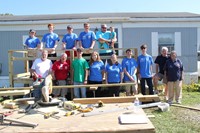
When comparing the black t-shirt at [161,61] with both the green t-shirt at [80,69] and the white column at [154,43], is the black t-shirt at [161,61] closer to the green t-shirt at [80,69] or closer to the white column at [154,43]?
Result: the green t-shirt at [80,69]

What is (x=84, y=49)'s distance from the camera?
25.2ft

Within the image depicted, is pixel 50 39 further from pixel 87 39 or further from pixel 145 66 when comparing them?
pixel 145 66

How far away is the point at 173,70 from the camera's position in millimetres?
7785

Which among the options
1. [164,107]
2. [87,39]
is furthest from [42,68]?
[164,107]

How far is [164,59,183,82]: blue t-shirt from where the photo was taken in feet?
25.6

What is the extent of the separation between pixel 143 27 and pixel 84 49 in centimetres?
658

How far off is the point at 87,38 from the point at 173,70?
2.53 meters

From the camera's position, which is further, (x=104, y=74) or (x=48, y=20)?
(x=48, y=20)

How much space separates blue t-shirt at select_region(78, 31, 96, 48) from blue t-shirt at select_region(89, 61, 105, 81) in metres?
0.94

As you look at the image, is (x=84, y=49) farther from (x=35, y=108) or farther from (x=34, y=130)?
(x=34, y=130)

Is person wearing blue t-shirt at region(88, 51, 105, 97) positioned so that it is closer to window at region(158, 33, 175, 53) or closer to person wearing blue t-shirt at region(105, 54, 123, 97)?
person wearing blue t-shirt at region(105, 54, 123, 97)

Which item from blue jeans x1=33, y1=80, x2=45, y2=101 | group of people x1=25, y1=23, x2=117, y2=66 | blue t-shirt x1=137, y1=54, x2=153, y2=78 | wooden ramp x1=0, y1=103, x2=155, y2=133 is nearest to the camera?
wooden ramp x1=0, y1=103, x2=155, y2=133

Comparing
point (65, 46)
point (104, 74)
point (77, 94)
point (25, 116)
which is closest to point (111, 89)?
point (104, 74)

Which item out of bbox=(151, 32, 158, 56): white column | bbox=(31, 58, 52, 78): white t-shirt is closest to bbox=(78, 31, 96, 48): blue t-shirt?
bbox=(31, 58, 52, 78): white t-shirt
